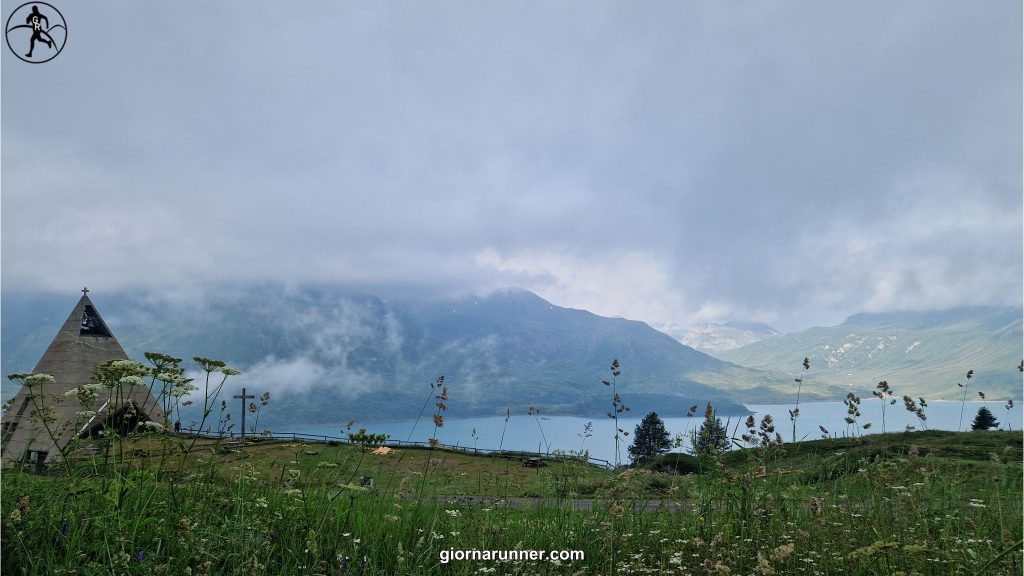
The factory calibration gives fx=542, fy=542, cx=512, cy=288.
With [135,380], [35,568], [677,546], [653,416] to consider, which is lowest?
→ [653,416]

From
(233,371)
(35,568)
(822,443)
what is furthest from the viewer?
(822,443)

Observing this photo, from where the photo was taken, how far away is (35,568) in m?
4.14

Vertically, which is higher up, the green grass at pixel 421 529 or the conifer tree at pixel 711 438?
the conifer tree at pixel 711 438

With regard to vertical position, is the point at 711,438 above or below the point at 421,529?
above

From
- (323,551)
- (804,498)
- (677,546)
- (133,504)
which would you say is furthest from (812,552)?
(133,504)

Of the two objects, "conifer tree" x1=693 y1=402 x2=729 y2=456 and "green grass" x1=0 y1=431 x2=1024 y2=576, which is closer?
"green grass" x1=0 y1=431 x2=1024 y2=576

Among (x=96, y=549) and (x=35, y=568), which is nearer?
(x=35, y=568)

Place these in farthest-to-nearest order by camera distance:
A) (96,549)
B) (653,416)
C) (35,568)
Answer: (653,416) < (96,549) < (35,568)

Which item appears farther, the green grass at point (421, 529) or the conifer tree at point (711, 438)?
the conifer tree at point (711, 438)

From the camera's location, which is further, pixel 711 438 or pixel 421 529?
pixel 711 438

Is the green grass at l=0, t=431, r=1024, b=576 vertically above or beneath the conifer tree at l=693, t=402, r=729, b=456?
beneath

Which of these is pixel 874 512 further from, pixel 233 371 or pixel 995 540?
pixel 233 371

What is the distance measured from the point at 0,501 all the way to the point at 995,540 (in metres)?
10.3

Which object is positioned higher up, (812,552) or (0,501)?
(0,501)
